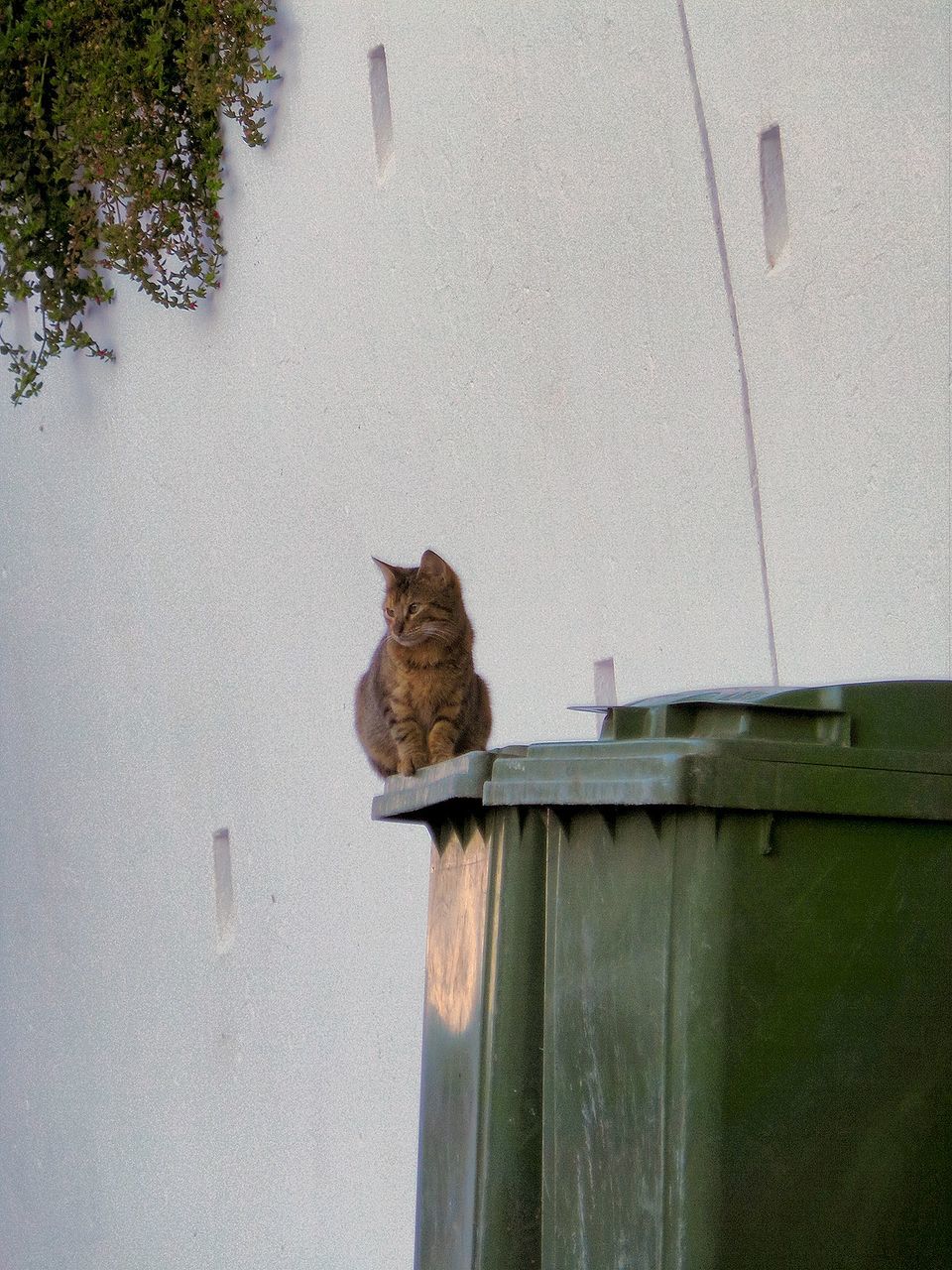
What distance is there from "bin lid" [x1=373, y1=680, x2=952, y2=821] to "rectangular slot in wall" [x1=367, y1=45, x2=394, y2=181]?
3112 mm

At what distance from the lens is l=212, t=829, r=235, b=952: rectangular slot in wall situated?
613 centimetres

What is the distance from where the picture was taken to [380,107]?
5273mm

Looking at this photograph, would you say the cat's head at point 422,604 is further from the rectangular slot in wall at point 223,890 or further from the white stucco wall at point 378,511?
the rectangular slot in wall at point 223,890

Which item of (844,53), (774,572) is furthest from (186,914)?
(844,53)

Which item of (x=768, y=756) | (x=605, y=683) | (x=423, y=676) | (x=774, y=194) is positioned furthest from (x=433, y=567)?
(x=768, y=756)

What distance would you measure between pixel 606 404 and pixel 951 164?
1.16 m

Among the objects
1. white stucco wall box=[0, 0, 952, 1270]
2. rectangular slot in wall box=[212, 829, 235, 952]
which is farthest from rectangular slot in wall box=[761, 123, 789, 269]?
rectangular slot in wall box=[212, 829, 235, 952]

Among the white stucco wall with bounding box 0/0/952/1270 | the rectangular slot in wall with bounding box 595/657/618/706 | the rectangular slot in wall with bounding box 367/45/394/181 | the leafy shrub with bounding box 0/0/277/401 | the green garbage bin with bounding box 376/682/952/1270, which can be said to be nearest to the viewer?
the green garbage bin with bounding box 376/682/952/1270

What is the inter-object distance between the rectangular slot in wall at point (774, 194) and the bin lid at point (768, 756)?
1611mm

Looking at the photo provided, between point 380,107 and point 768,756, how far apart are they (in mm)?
3459

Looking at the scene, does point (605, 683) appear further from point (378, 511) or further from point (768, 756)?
point (768, 756)

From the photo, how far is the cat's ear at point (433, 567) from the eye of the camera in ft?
13.7

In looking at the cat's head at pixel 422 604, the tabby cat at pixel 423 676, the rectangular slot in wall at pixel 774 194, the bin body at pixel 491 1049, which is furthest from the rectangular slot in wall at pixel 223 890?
the bin body at pixel 491 1049

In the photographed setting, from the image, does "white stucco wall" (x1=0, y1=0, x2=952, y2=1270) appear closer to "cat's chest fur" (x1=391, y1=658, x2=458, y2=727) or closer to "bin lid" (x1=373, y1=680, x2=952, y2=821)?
"cat's chest fur" (x1=391, y1=658, x2=458, y2=727)
